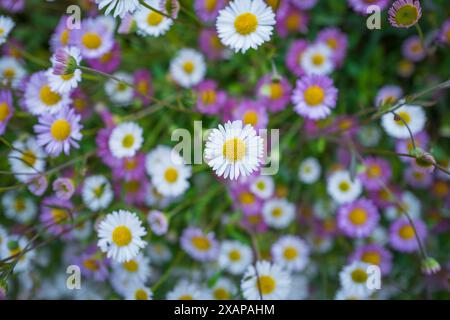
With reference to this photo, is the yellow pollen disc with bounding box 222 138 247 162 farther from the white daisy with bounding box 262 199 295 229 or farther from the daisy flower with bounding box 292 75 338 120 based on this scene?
the white daisy with bounding box 262 199 295 229

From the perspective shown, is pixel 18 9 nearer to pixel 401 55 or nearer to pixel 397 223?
pixel 401 55

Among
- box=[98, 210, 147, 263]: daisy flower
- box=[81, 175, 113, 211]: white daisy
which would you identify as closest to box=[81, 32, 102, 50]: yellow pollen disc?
box=[81, 175, 113, 211]: white daisy

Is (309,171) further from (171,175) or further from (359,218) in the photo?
(171,175)

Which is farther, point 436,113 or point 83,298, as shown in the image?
point 436,113

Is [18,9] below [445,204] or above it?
above
